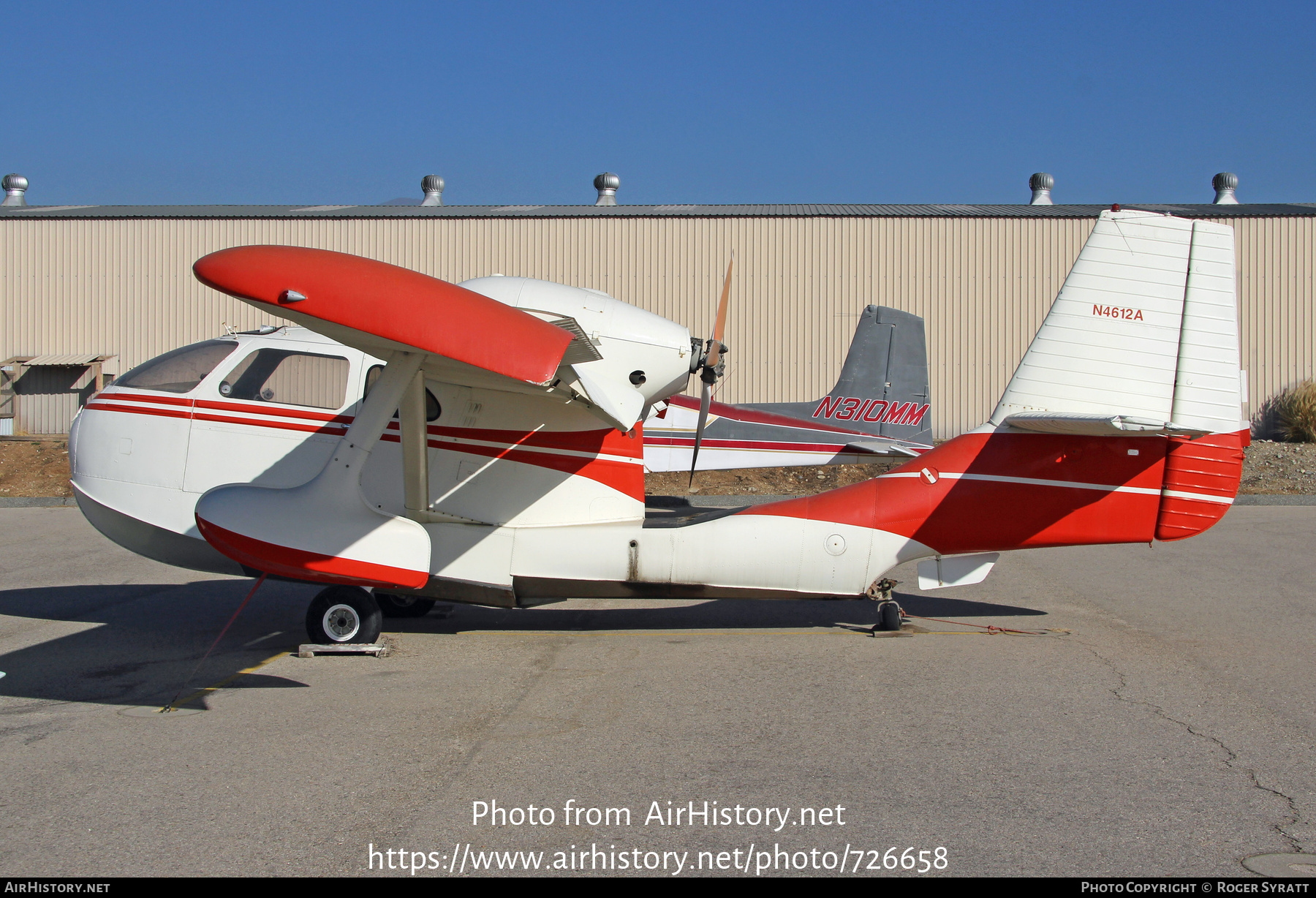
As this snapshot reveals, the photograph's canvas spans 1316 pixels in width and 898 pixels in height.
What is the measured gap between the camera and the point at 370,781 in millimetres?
4250

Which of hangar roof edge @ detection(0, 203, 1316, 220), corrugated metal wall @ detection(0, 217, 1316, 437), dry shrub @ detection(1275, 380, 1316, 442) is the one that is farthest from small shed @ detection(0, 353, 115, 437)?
dry shrub @ detection(1275, 380, 1316, 442)

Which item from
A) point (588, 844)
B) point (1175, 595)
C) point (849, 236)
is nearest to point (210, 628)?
point (588, 844)

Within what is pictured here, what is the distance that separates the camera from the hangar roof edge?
23.9 metres

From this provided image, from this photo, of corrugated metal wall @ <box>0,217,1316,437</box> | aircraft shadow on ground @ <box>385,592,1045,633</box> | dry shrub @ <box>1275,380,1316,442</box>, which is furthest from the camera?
corrugated metal wall @ <box>0,217,1316,437</box>

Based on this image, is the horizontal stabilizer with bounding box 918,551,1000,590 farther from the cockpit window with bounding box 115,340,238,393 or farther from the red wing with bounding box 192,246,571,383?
the cockpit window with bounding box 115,340,238,393

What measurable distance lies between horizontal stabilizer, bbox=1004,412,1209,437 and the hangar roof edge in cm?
1787

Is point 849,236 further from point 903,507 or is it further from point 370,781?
point 370,781

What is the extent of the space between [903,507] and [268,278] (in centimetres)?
478

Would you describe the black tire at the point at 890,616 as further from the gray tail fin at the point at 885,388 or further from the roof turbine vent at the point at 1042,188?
the roof turbine vent at the point at 1042,188

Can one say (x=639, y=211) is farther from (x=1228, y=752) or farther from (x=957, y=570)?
(x=1228, y=752)

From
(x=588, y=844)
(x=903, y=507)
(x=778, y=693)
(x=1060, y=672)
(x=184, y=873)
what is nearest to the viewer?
(x=184, y=873)

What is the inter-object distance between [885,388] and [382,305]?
1084 centimetres

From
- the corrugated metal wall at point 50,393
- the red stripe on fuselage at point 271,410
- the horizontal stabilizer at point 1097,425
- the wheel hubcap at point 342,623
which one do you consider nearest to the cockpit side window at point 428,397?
the red stripe on fuselage at point 271,410

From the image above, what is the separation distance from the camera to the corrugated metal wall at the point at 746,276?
23391 mm
